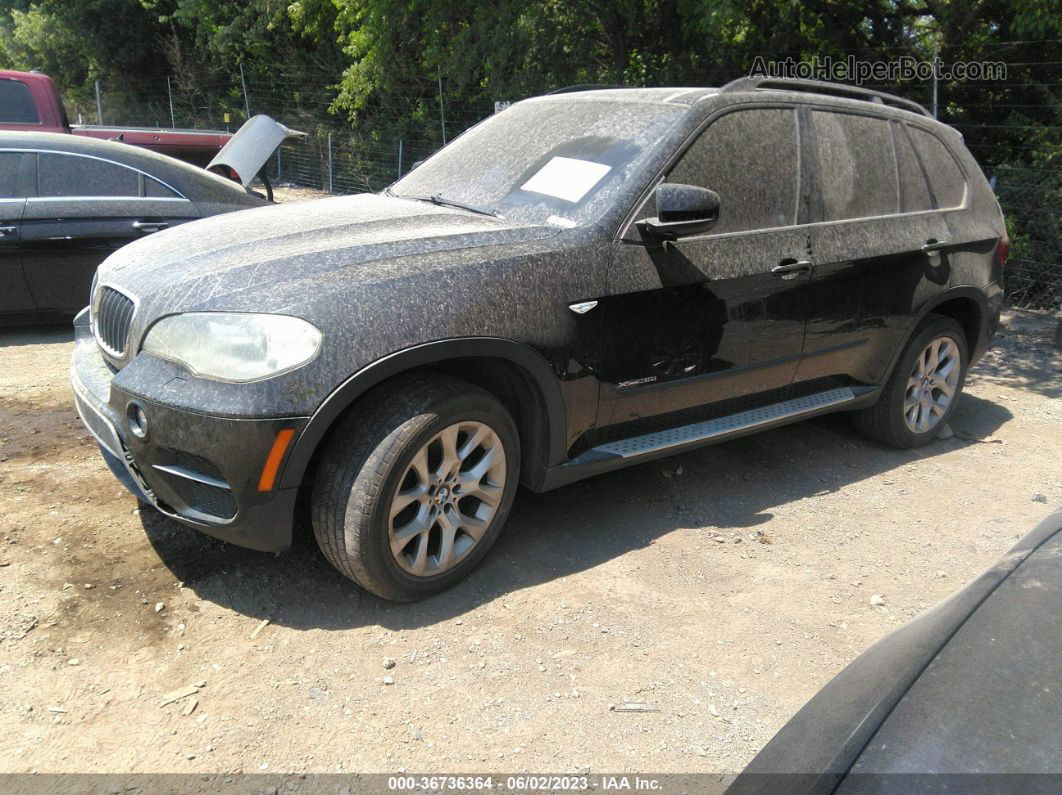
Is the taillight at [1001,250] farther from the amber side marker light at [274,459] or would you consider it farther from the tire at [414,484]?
the amber side marker light at [274,459]

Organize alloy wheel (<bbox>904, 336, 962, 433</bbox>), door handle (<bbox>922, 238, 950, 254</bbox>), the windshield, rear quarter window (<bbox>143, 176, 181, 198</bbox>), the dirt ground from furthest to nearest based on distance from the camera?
rear quarter window (<bbox>143, 176, 181, 198</bbox>), alloy wheel (<bbox>904, 336, 962, 433</bbox>), door handle (<bbox>922, 238, 950, 254</bbox>), the windshield, the dirt ground

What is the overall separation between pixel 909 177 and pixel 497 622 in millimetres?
3334

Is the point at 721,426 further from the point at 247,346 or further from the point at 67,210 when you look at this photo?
the point at 67,210

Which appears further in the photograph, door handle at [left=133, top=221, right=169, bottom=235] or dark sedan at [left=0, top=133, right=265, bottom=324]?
door handle at [left=133, top=221, right=169, bottom=235]

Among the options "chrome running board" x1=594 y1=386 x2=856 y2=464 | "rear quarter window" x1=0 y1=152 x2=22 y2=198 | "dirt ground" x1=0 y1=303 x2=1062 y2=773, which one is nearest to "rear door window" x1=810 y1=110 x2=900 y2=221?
"chrome running board" x1=594 y1=386 x2=856 y2=464

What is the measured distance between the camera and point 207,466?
292 centimetres

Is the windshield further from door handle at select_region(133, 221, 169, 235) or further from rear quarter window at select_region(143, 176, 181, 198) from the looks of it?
rear quarter window at select_region(143, 176, 181, 198)

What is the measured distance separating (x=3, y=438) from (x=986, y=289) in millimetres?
5444

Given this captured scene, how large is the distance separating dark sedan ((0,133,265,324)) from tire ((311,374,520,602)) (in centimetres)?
418

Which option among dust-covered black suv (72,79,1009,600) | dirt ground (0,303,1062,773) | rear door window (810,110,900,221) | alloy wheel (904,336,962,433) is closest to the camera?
dirt ground (0,303,1062,773)

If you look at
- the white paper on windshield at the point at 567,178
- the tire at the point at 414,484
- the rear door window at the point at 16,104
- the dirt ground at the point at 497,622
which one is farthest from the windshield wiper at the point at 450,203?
the rear door window at the point at 16,104

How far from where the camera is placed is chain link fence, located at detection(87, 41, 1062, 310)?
8.57 metres

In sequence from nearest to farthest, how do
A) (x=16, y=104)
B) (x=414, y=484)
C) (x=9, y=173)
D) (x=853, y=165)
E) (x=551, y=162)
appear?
1. (x=414, y=484)
2. (x=551, y=162)
3. (x=853, y=165)
4. (x=9, y=173)
5. (x=16, y=104)

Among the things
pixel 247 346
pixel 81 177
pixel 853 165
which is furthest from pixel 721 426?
pixel 81 177
